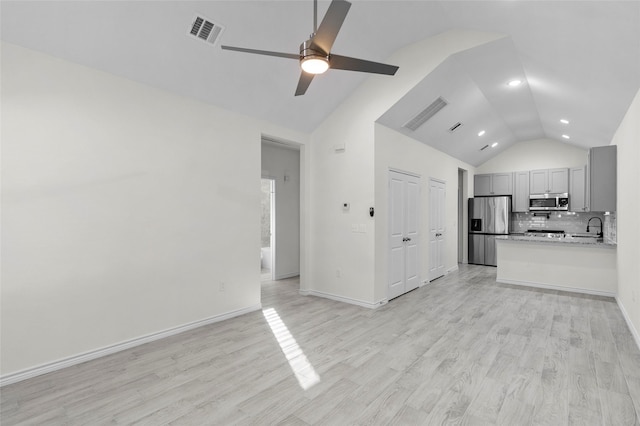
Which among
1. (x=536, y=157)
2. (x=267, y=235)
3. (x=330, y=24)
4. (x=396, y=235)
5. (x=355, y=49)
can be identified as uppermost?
(x=355, y=49)

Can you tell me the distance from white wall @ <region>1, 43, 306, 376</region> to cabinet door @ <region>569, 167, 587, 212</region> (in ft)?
25.6

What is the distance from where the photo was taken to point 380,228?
482cm

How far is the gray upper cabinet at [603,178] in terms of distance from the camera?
190 inches

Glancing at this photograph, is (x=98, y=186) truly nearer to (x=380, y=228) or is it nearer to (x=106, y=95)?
(x=106, y=95)

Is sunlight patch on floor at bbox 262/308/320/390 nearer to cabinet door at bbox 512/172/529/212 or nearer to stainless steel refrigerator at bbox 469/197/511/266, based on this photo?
stainless steel refrigerator at bbox 469/197/511/266

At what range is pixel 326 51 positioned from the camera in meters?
2.27

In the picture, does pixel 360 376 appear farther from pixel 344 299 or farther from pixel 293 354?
pixel 344 299

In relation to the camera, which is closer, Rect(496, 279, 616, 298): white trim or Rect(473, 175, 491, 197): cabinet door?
Rect(496, 279, 616, 298): white trim

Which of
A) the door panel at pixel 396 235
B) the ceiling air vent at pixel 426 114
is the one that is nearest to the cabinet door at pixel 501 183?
the ceiling air vent at pixel 426 114

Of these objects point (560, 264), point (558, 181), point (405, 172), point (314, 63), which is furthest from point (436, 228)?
point (314, 63)

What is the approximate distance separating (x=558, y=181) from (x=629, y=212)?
460cm

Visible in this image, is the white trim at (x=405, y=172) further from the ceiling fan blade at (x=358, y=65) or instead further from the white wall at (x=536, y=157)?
the white wall at (x=536, y=157)

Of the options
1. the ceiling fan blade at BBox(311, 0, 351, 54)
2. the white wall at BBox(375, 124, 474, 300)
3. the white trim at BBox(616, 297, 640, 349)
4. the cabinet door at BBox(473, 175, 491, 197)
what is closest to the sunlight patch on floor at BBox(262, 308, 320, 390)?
the white wall at BBox(375, 124, 474, 300)

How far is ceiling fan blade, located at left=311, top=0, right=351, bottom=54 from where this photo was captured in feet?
6.16
